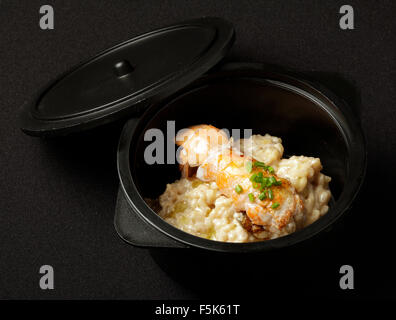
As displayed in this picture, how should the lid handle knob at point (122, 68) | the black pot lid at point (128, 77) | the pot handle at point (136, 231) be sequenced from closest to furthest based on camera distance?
the pot handle at point (136, 231)
the black pot lid at point (128, 77)
the lid handle knob at point (122, 68)

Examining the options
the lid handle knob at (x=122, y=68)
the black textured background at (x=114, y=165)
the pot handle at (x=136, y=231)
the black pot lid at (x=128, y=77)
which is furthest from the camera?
the black textured background at (x=114, y=165)

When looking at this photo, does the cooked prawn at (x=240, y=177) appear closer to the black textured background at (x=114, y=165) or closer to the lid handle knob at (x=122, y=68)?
the black textured background at (x=114, y=165)

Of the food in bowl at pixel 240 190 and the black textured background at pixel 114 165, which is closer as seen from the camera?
the food in bowl at pixel 240 190

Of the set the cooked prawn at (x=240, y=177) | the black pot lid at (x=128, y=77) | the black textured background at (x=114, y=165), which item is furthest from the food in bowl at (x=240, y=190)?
the black pot lid at (x=128, y=77)

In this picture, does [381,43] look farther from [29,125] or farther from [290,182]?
[29,125]

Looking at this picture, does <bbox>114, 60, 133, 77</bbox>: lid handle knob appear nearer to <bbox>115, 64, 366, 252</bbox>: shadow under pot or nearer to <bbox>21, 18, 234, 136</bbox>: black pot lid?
<bbox>21, 18, 234, 136</bbox>: black pot lid

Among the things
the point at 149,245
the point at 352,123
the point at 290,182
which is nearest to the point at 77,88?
the point at 149,245

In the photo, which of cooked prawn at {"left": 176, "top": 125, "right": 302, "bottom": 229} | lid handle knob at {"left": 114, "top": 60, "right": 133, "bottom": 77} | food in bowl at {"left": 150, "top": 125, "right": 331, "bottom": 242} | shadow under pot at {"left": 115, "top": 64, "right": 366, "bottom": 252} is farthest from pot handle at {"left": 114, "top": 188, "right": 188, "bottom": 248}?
lid handle knob at {"left": 114, "top": 60, "right": 133, "bottom": 77}
